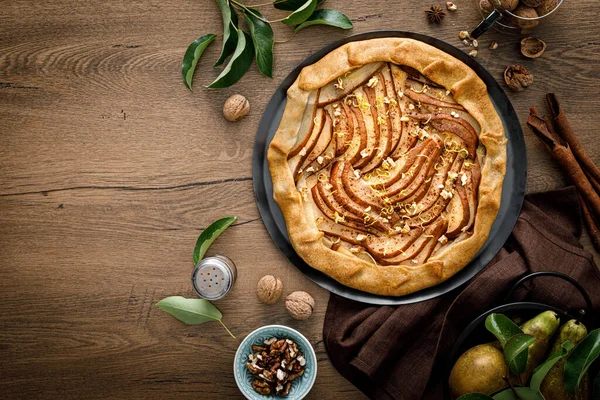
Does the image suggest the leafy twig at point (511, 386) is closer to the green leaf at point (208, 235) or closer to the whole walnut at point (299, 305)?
the whole walnut at point (299, 305)

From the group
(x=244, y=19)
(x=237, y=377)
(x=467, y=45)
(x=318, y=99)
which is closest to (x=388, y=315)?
(x=237, y=377)

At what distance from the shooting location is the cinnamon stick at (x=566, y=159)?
316cm

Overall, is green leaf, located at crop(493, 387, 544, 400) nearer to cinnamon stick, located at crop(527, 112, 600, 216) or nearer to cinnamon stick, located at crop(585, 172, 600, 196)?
cinnamon stick, located at crop(527, 112, 600, 216)

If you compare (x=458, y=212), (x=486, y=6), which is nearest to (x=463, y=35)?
(x=486, y=6)

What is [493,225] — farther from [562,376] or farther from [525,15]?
[525,15]

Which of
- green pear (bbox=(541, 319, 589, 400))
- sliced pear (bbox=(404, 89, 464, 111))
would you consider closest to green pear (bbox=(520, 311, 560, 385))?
green pear (bbox=(541, 319, 589, 400))

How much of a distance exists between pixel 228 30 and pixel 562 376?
2.75 meters

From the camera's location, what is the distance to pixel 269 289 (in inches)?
124

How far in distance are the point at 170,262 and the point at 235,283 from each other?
1.51 ft

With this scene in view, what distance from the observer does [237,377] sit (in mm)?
3111

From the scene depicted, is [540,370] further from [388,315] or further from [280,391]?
[280,391]

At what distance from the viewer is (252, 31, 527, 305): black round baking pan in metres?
3.11

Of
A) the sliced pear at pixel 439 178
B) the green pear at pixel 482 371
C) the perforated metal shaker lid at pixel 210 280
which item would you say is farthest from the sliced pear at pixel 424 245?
the perforated metal shaker lid at pixel 210 280

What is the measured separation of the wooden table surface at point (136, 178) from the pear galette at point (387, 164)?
300mm
